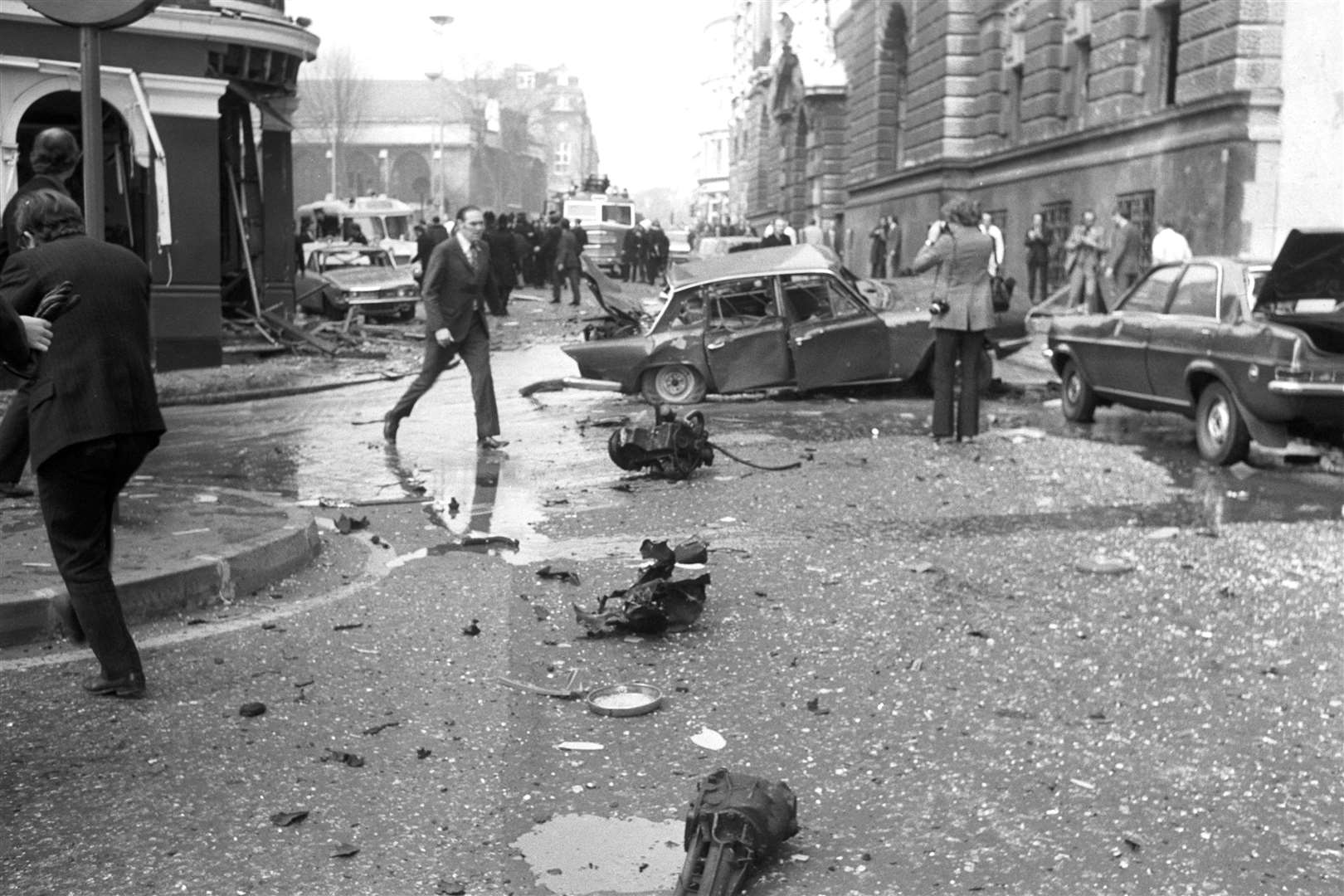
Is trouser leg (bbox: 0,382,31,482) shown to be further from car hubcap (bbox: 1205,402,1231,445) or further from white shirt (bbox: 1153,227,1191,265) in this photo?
white shirt (bbox: 1153,227,1191,265)

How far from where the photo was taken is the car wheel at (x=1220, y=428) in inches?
437

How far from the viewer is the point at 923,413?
1468cm

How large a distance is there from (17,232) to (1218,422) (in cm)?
833

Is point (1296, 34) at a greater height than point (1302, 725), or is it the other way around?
point (1296, 34)

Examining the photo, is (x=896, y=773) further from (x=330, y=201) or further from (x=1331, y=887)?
(x=330, y=201)

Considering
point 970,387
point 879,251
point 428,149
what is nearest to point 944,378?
point 970,387

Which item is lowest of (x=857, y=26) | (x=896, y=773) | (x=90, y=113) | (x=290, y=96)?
(x=896, y=773)

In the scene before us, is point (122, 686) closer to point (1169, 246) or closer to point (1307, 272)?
point (1307, 272)

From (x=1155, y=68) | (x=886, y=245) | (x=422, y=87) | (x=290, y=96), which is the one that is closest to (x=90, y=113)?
(x=290, y=96)

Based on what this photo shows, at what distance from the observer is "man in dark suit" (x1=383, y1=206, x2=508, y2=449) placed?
40.6 ft

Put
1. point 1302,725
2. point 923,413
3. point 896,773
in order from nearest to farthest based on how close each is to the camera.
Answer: point 896,773, point 1302,725, point 923,413

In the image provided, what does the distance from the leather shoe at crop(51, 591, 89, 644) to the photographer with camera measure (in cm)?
726

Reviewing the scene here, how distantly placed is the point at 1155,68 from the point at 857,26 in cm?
2243

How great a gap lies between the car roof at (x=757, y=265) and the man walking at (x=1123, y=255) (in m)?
9.49
